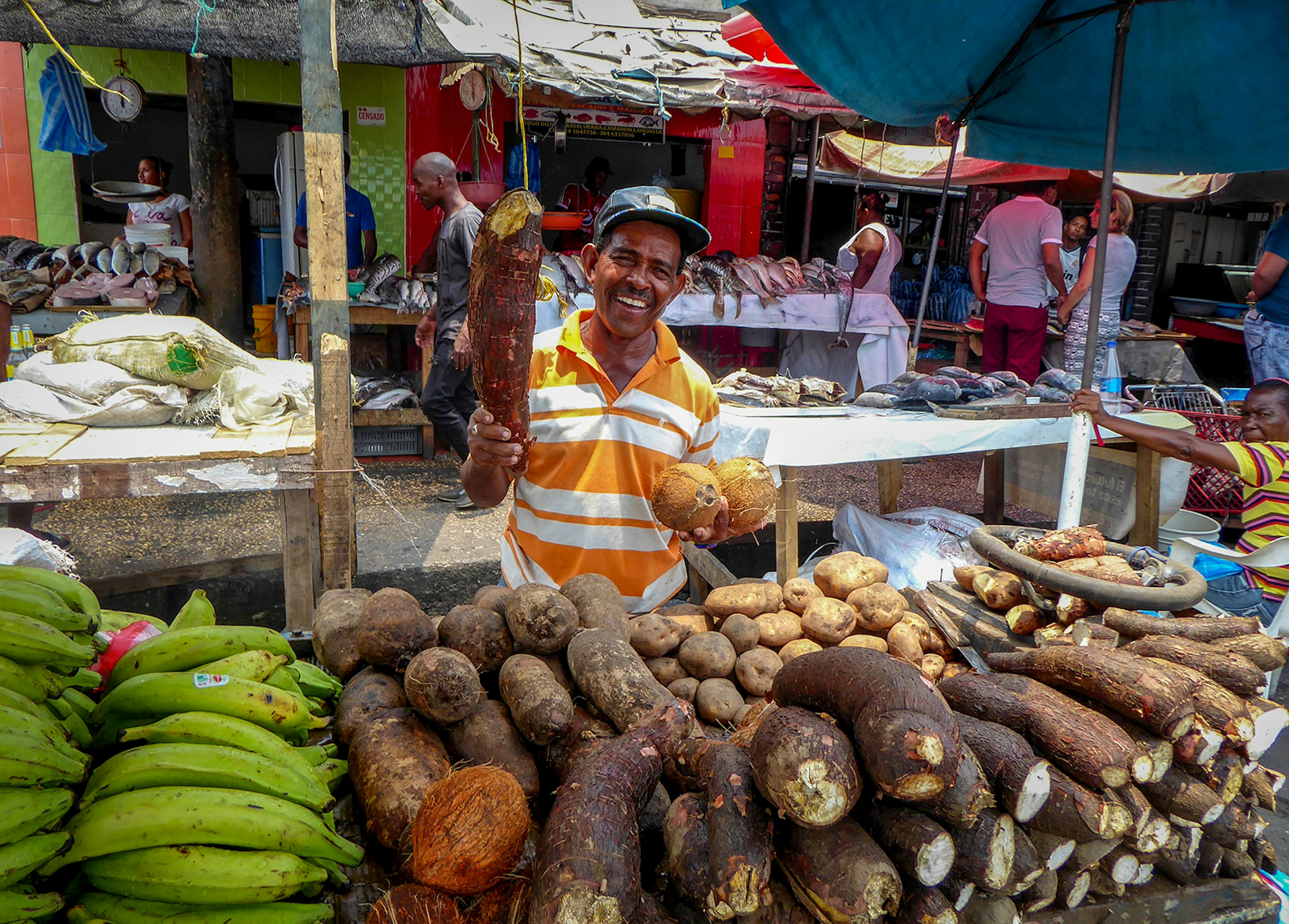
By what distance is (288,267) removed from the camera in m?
9.08

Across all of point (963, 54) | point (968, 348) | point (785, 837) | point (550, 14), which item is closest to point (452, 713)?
point (785, 837)

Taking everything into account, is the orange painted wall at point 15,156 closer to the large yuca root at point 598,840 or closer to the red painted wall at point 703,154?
the red painted wall at point 703,154

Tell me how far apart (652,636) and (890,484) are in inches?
148

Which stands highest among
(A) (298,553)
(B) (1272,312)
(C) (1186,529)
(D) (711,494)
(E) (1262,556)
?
(B) (1272,312)

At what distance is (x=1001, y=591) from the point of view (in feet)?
9.02

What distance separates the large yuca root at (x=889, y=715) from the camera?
4.07 ft

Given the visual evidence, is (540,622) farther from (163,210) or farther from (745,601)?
(163,210)

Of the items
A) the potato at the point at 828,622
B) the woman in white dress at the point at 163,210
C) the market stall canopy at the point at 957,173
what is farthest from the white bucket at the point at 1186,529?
the woman in white dress at the point at 163,210

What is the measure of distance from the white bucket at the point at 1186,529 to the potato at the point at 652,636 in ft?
14.7

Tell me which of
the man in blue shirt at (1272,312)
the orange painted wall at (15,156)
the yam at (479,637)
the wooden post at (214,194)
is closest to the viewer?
the yam at (479,637)

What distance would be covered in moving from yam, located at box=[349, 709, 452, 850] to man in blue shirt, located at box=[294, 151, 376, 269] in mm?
7918

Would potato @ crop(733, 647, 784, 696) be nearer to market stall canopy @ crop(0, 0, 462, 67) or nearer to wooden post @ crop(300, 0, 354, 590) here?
wooden post @ crop(300, 0, 354, 590)

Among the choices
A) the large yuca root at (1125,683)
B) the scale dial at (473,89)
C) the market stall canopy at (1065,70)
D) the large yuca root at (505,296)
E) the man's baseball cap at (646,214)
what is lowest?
the large yuca root at (1125,683)

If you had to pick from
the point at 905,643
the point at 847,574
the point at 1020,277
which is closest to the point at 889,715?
the point at 905,643
